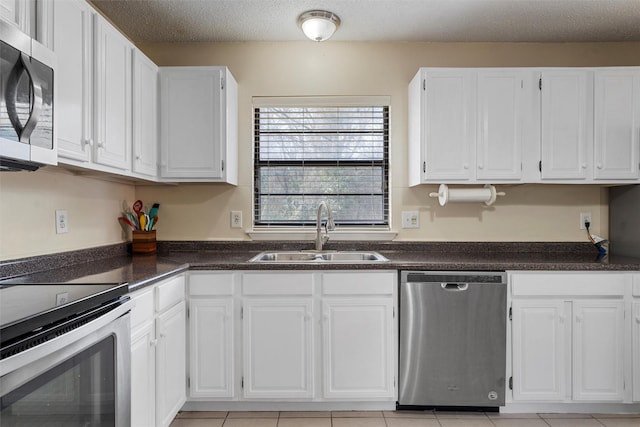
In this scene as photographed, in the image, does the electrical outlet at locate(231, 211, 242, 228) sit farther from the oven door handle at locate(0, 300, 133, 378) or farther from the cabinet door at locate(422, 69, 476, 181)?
the oven door handle at locate(0, 300, 133, 378)

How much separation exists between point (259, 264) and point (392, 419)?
3.68 feet

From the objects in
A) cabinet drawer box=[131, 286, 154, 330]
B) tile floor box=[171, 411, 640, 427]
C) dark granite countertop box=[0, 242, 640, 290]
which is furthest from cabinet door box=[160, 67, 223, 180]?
tile floor box=[171, 411, 640, 427]

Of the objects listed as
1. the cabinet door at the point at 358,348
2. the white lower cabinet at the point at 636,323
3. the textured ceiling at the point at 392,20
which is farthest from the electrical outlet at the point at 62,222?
the white lower cabinet at the point at 636,323

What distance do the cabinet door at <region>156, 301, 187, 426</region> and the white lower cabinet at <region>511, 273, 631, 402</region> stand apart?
1.80m

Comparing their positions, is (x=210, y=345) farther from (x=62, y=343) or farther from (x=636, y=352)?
(x=636, y=352)

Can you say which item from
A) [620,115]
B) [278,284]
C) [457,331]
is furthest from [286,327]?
[620,115]

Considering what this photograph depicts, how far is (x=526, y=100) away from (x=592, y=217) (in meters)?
1.00

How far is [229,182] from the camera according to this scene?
2.54m

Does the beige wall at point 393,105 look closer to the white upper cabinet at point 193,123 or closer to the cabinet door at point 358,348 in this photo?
the white upper cabinet at point 193,123

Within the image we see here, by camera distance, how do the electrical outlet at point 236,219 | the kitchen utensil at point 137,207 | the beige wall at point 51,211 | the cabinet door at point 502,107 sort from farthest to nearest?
the electrical outlet at point 236,219, the kitchen utensil at point 137,207, the cabinet door at point 502,107, the beige wall at point 51,211

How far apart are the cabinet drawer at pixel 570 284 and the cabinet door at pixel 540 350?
0.06 meters

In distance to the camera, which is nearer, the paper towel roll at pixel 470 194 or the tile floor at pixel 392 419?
the tile floor at pixel 392 419

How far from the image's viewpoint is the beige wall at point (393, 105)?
2721mm

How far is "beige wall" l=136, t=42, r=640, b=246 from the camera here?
2723 millimetres
